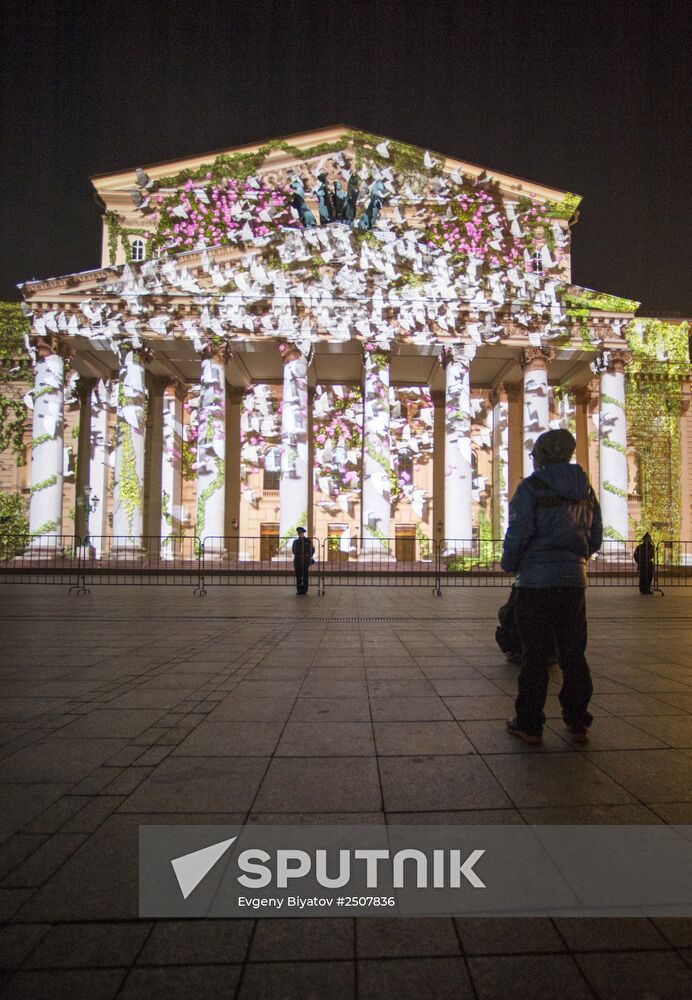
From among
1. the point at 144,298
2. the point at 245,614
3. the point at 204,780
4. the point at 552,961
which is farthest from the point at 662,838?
the point at 144,298

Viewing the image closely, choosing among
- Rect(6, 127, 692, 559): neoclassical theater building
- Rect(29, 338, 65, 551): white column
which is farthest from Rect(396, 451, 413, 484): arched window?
Rect(29, 338, 65, 551): white column

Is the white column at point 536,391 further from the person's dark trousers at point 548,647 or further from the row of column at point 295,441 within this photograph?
the person's dark trousers at point 548,647

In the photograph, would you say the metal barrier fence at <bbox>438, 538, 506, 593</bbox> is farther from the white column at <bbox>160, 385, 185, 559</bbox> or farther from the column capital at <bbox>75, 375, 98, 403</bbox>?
the column capital at <bbox>75, 375, 98, 403</bbox>

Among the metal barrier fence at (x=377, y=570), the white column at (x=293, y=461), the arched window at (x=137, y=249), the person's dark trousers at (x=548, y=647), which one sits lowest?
the metal barrier fence at (x=377, y=570)

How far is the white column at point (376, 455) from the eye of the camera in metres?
29.9

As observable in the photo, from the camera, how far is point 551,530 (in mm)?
4461

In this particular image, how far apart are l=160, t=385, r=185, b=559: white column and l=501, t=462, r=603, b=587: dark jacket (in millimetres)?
31486

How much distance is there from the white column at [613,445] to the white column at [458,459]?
23.5 ft

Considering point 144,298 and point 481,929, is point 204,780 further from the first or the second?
point 144,298

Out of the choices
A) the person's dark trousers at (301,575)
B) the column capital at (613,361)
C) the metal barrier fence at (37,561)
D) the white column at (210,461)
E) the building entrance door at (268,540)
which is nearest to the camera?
the person's dark trousers at (301,575)

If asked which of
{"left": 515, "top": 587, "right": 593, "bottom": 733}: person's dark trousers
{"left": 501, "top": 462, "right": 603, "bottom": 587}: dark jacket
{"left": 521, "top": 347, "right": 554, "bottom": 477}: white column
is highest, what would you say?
{"left": 521, "top": 347, "right": 554, "bottom": 477}: white column

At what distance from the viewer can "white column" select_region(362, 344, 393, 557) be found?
29.9 m

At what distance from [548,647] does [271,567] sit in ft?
78.3

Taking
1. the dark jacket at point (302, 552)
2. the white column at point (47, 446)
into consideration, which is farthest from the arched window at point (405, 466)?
the dark jacket at point (302, 552)
